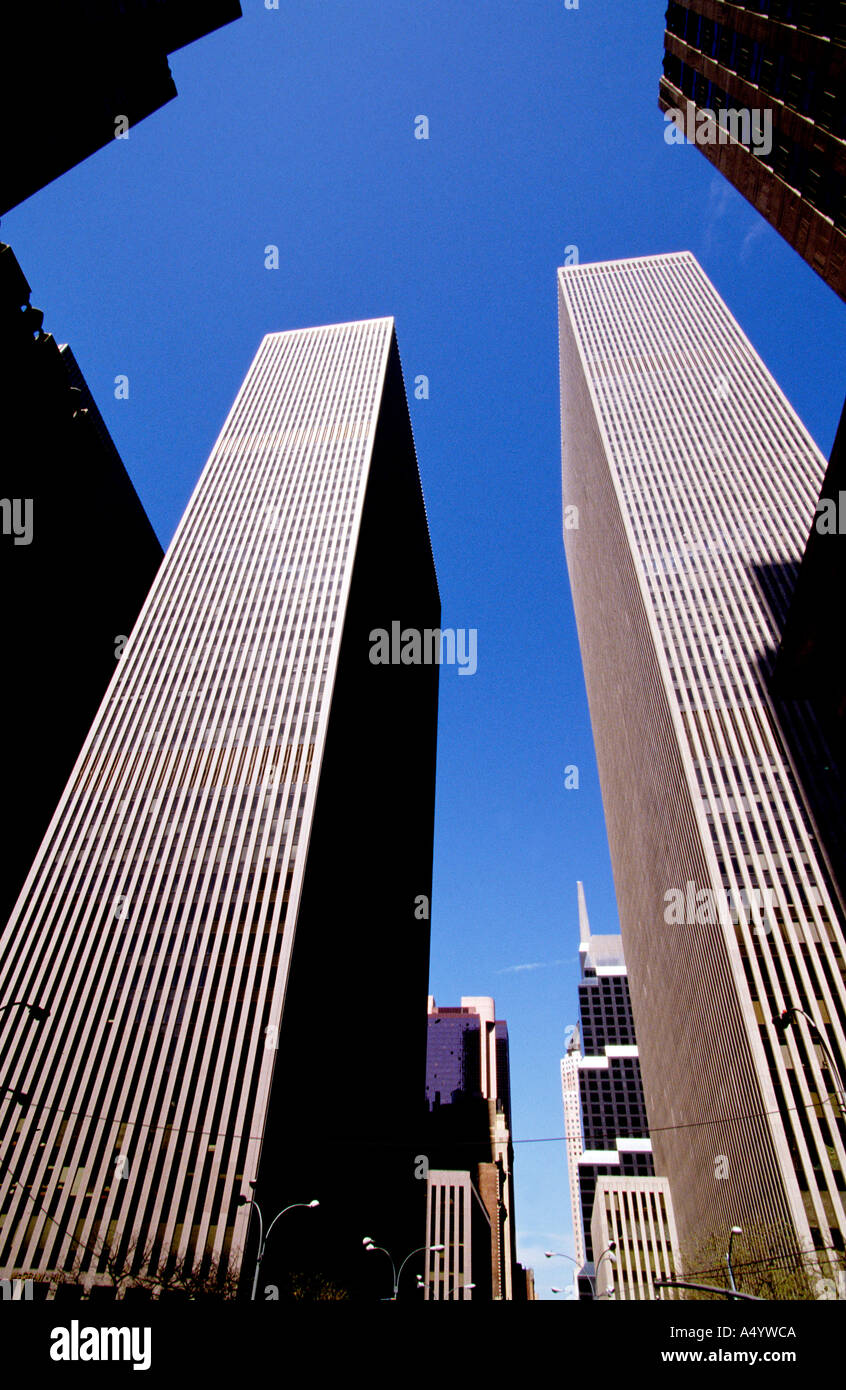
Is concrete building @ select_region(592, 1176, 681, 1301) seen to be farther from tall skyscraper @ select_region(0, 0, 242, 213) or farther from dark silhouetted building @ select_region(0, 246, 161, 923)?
tall skyscraper @ select_region(0, 0, 242, 213)

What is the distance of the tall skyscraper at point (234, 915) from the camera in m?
45.5

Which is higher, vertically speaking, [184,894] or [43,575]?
[184,894]

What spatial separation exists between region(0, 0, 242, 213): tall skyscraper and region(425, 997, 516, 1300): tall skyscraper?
341ft

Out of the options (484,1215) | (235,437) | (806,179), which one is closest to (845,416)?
(806,179)

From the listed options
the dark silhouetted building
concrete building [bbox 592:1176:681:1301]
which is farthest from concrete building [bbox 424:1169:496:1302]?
the dark silhouetted building

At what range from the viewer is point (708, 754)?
6475 centimetres

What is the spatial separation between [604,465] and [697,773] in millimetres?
45780

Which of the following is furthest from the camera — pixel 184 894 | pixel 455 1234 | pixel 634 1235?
pixel 455 1234

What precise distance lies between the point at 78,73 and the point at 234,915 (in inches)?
1985

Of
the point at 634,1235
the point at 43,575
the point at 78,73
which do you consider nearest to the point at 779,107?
the point at 78,73

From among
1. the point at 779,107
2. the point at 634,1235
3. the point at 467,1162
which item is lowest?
the point at 634,1235

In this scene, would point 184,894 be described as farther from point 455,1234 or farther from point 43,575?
point 455,1234

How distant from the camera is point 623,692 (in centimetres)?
9150

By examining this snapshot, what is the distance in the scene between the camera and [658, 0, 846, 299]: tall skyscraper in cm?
3353
